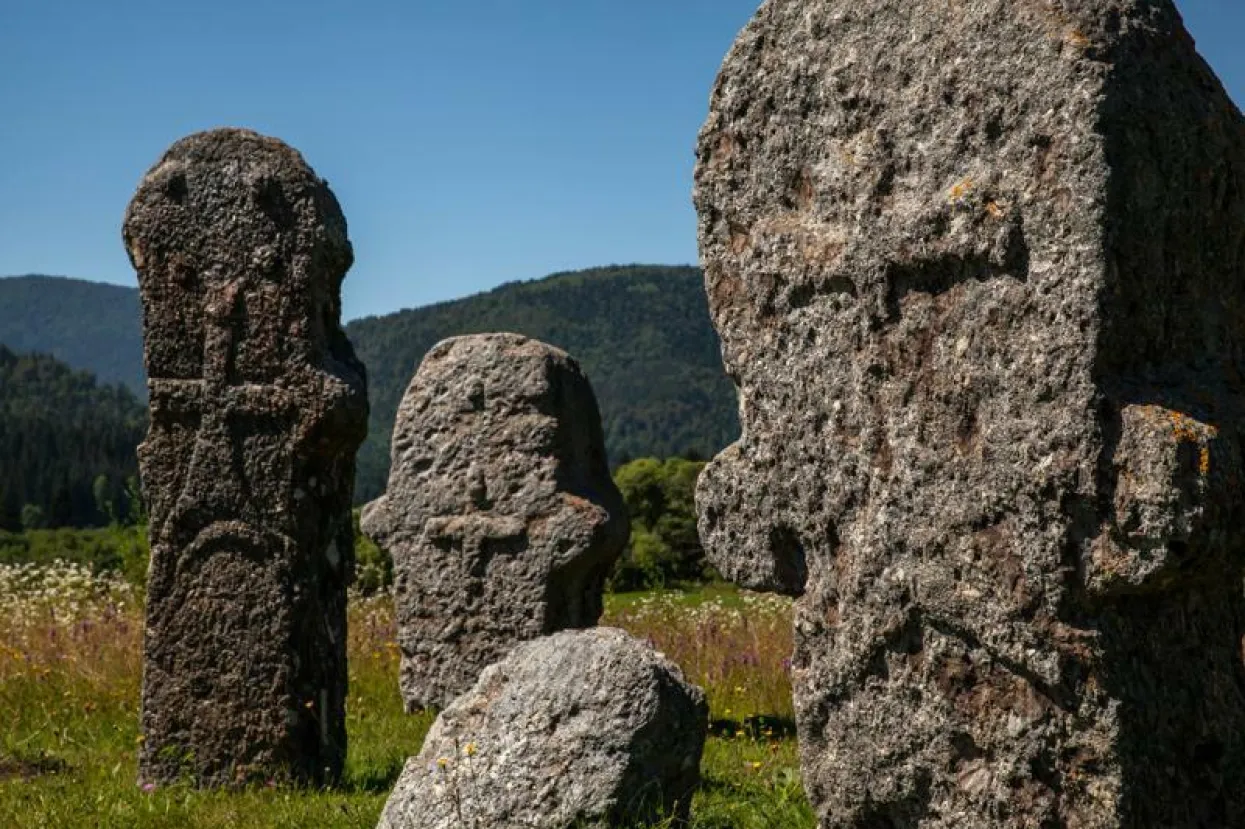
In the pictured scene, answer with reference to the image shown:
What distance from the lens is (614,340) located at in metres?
138

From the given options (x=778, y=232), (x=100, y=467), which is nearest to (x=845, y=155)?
(x=778, y=232)

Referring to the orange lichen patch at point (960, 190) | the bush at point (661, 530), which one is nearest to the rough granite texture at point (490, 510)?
the orange lichen patch at point (960, 190)

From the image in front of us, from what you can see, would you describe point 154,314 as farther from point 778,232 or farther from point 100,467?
point 100,467

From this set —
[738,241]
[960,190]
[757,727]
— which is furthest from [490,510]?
[960,190]

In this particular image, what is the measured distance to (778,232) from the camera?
4.30 meters

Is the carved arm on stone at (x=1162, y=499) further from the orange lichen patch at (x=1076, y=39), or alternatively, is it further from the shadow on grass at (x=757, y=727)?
the shadow on grass at (x=757, y=727)

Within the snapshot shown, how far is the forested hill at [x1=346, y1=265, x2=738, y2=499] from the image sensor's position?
379ft

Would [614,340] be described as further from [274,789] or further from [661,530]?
[274,789]

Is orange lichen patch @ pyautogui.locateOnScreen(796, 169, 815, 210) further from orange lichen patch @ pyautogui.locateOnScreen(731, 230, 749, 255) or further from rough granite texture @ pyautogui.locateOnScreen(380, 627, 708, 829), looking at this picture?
rough granite texture @ pyautogui.locateOnScreen(380, 627, 708, 829)

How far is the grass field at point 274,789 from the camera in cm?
653

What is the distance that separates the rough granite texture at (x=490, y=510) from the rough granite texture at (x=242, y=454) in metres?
2.82

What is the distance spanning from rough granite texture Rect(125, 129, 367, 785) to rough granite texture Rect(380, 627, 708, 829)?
1.69 metres

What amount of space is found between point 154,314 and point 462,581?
361cm

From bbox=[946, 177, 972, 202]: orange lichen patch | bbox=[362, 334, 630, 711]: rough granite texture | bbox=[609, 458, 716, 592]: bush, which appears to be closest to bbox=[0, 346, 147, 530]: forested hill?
bbox=[609, 458, 716, 592]: bush
